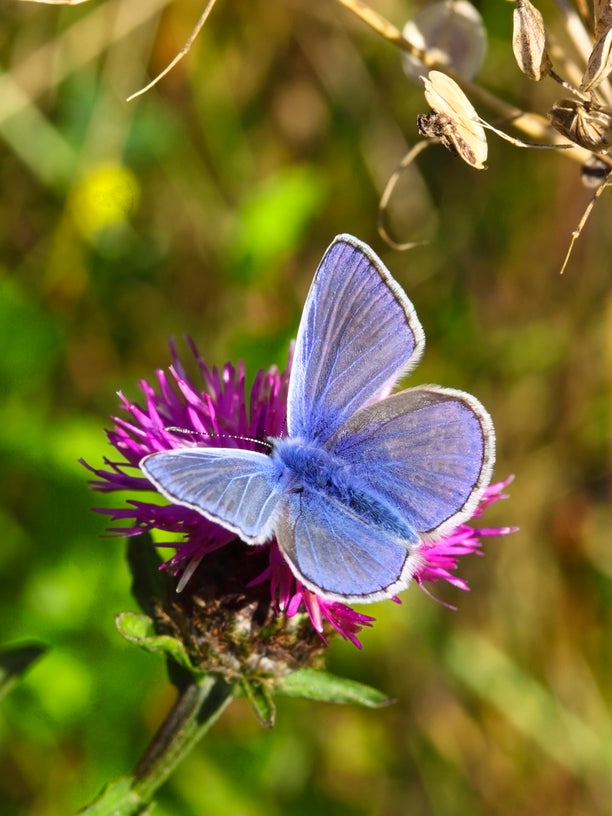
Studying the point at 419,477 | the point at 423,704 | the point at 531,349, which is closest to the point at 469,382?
the point at 531,349

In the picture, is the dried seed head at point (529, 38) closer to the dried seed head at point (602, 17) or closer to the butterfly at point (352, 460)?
the dried seed head at point (602, 17)

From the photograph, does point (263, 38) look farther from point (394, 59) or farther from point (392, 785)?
point (392, 785)

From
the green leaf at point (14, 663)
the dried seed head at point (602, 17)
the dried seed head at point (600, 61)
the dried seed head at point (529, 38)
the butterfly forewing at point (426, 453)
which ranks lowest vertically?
the butterfly forewing at point (426, 453)

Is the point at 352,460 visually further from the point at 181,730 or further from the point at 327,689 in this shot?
the point at 181,730

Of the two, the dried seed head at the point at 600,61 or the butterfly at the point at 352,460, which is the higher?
the dried seed head at the point at 600,61

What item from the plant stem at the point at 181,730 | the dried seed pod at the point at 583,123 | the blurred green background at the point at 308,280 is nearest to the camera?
the dried seed pod at the point at 583,123

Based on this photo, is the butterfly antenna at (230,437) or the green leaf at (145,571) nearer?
the butterfly antenna at (230,437)

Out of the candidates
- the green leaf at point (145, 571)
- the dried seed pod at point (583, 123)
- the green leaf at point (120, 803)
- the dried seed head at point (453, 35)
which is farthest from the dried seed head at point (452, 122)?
the green leaf at point (120, 803)
